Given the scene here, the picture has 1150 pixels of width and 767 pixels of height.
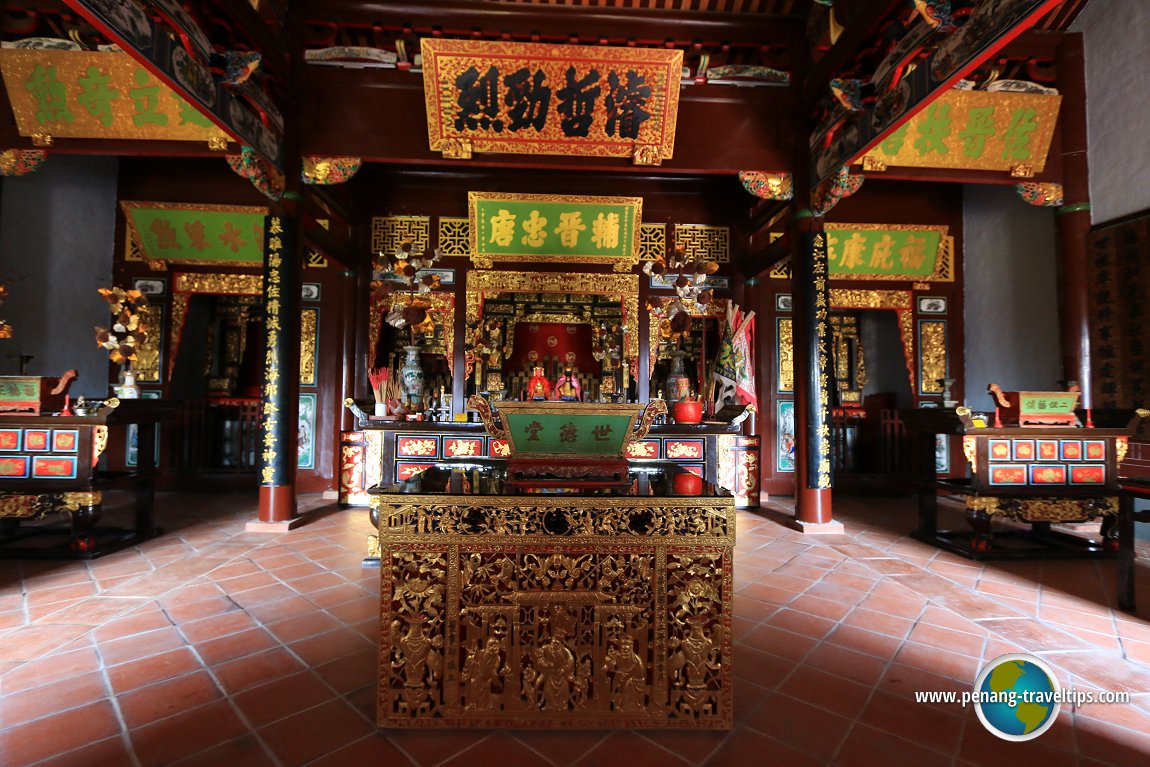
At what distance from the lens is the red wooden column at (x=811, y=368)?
4.10 m

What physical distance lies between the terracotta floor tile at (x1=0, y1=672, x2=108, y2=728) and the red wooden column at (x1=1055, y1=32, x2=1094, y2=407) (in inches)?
272

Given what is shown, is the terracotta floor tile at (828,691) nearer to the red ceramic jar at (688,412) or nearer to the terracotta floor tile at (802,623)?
the terracotta floor tile at (802,623)

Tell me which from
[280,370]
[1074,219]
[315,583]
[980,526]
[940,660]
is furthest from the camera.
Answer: [1074,219]

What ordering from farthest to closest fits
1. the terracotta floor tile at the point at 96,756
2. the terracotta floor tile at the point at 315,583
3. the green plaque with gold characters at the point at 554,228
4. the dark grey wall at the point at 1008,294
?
1. the green plaque with gold characters at the point at 554,228
2. the dark grey wall at the point at 1008,294
3. the terracotta floor tile at the point at 315,583
4. the terracotta floor tile at the point at 96,756

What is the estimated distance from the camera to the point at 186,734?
1.44 metres

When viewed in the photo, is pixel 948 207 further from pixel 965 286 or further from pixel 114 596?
pixel 114 596

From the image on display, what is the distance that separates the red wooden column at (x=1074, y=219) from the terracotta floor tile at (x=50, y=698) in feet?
22.7

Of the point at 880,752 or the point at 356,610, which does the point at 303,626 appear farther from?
the point at 880,752

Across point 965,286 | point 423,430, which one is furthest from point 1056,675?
point 965,286

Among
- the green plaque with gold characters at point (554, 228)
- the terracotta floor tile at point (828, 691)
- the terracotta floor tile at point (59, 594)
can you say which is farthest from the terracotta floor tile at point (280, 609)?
Answer: the green plaque with gold characters at point (554, 228)

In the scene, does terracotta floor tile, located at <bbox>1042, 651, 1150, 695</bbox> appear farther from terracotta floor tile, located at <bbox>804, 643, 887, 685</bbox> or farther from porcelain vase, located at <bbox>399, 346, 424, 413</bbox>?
porcelain vase, located at <bbox>399, 346, 424, 413</bbox>

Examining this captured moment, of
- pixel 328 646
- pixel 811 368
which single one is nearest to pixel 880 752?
pixel 328 646

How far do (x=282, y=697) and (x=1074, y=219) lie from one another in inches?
270

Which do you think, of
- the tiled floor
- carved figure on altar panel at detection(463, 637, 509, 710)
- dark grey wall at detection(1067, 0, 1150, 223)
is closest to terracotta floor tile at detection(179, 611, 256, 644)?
the tiled floor
